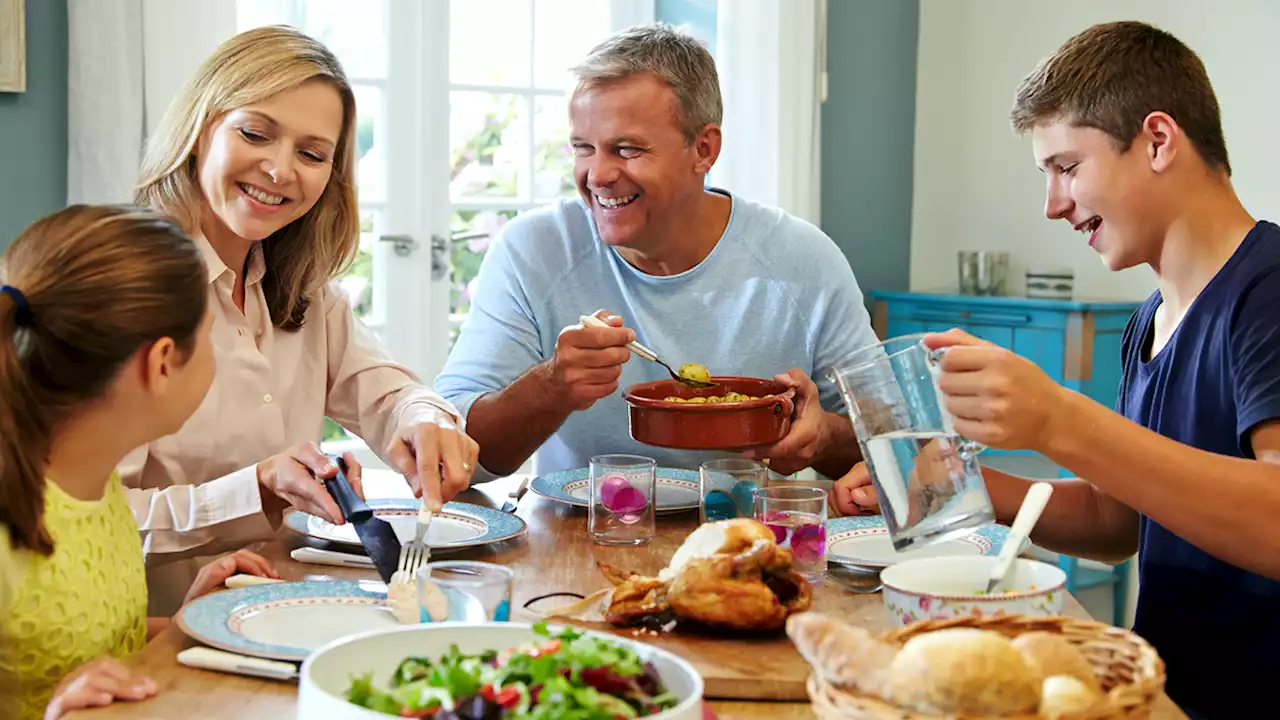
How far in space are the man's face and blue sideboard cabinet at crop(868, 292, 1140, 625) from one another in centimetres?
203

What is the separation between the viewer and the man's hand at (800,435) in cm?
203

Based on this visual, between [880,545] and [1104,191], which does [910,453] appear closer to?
[880,545]

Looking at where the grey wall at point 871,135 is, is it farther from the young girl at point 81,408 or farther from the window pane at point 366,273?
the young girl at point 81,408

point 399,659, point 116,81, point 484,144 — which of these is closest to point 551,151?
point 484,144

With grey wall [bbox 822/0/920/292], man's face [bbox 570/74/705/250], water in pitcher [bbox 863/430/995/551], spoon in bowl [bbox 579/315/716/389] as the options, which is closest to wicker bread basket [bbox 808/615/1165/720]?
water in pitcher [bbox 863/430/995/551]

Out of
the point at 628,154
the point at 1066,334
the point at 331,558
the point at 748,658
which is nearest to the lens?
Answer: the point at 748,658

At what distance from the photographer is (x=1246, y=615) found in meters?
1.64

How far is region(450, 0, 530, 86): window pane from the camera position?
4.16m

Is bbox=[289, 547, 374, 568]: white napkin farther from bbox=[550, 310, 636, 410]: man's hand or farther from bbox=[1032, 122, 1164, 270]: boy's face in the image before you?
bbox=[1032, 122, 1164, 270]: boy's face

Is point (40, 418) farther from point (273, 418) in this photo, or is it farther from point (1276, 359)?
point (1276, 359)

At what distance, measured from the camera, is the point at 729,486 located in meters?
1.73

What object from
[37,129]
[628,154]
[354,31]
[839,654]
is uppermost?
[354,31]

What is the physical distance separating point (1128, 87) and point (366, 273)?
2.85 meters

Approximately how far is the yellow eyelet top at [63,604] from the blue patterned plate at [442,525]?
28 cm
